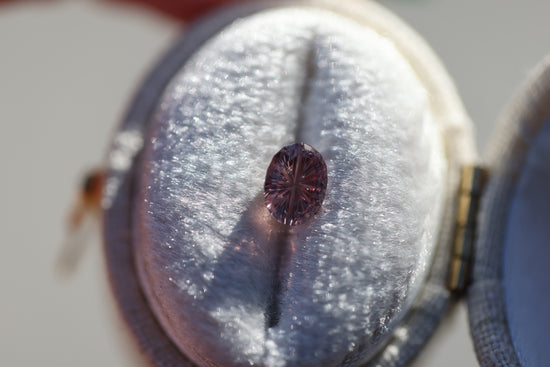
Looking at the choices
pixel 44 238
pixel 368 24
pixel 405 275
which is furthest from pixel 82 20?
pixel 405 275

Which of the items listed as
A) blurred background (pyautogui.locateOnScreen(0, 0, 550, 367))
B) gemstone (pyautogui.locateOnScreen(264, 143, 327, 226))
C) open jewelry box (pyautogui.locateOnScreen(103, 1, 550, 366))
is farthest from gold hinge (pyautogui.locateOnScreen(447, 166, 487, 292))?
blurred background (pyautogui.locateOnScreen(0, 0, 550, 367))

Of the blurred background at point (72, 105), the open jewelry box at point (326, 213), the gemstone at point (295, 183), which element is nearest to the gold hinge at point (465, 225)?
the open jewelry box at point (326, 213)

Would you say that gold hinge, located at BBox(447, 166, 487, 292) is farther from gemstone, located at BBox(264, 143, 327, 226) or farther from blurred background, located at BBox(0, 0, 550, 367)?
blurred background, located at BBox(0, 0, 550, 367)

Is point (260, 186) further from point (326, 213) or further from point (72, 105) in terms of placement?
point (72, 105)

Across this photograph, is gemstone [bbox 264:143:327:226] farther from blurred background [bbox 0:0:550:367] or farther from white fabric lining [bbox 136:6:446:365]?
blurred background [bbox 0:0:550:367]

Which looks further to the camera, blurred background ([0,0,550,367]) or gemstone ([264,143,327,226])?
blurred background ([0,0,550,367])

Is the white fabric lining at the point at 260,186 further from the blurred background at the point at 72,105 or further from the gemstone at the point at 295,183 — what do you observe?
the blurred background at the point at 72,105

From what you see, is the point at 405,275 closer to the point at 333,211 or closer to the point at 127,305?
the point at 333,211
